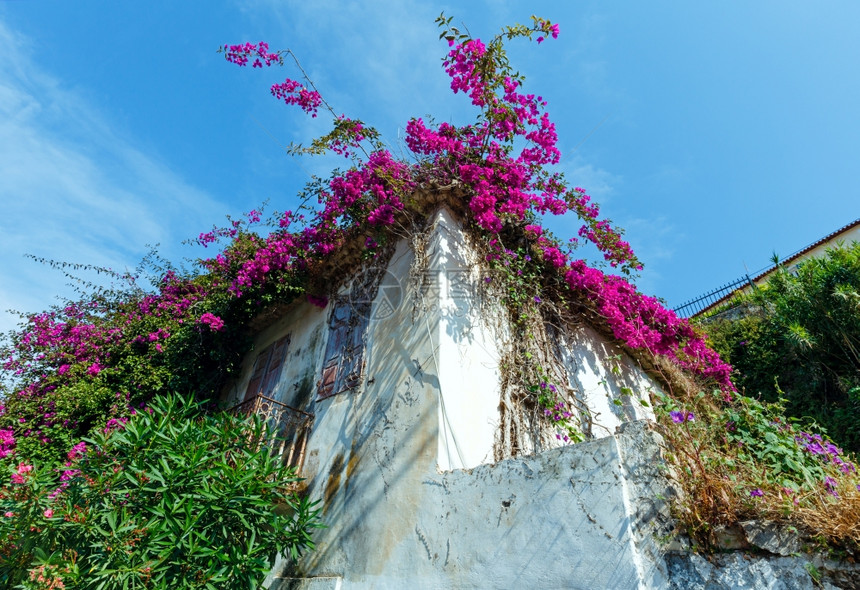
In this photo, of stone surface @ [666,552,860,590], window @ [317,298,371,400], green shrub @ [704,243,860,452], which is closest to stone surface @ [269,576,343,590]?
window @ [317,298,371,400]

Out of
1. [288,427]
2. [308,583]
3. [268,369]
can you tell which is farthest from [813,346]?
[268,369]

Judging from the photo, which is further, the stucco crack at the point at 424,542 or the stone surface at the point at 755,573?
the stucco crack at the point at 424,542

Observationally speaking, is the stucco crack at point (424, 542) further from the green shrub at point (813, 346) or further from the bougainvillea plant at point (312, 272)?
the green shrub at point (813, 346)

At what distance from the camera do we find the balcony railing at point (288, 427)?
6.08 meters

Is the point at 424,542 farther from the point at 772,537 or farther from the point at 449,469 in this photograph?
the point at 772,537

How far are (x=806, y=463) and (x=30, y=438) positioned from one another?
10.0m

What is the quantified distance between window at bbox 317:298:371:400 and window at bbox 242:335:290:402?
1542 mm

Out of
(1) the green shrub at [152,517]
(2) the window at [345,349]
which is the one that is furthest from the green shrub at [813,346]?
(1) the green shrub at [152,517]

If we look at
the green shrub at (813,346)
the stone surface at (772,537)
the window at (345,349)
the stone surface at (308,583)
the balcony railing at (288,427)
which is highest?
the green shrub at (813,346)

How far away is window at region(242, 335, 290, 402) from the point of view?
7.88 m

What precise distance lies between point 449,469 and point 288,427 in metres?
2.94

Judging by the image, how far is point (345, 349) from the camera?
6449 mm

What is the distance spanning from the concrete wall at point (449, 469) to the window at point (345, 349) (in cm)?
16

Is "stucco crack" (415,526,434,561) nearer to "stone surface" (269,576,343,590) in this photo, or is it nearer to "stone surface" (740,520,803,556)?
"stone surface" (269,576,343,590)
